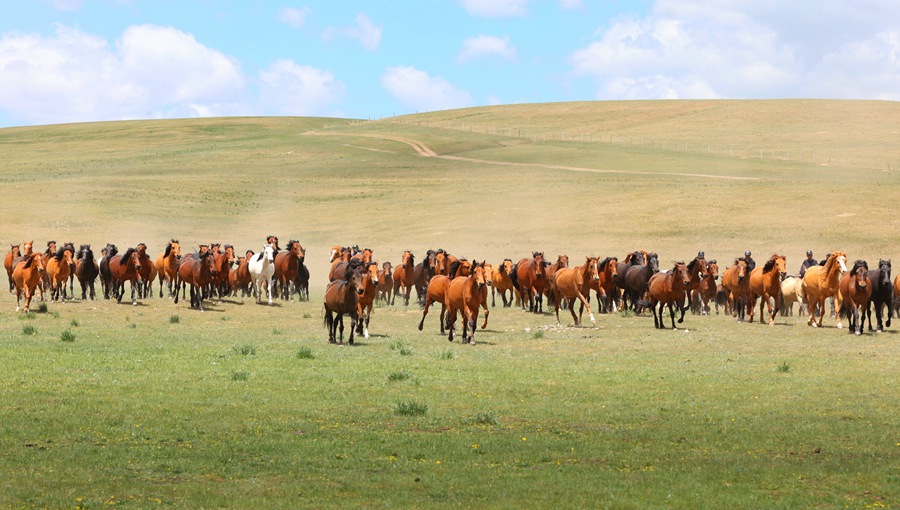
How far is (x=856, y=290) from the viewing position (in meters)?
29.2

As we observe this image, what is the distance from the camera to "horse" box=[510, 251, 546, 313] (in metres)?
36.1

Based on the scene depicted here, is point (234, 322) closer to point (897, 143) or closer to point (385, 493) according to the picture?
point (385, 493)

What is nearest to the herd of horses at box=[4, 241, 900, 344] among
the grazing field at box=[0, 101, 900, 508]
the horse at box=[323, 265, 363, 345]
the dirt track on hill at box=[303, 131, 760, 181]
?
the horse at box=[323, 265, 363, 345]

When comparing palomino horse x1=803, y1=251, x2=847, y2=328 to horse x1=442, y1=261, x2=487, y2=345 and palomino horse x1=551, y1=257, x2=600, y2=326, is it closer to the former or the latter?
palomino horse x1=551, y1=257, x2=600, y2=326

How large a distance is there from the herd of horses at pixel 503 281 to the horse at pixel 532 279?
4 cm

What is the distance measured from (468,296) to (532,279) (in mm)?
10509

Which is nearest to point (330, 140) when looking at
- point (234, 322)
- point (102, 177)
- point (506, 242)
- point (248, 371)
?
point (102, 177)

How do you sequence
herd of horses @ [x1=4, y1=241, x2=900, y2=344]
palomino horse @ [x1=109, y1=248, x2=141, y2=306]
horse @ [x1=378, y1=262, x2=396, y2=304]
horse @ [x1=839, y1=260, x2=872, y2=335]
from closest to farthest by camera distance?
herd of horses @ [x1=4, y1=241, x2=900, y2=344] < horse @ [x1=839, y1=260, x2=872, y2=335] < palomino horse @ [x1=109, y1=248, x2=141, y2=306] < horse @ [x1=378, y1=262, x2=396, y2=304]

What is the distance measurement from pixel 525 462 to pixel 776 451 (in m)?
3.22

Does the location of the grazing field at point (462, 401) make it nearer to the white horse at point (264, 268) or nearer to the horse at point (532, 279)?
the horse at point (532, 279)

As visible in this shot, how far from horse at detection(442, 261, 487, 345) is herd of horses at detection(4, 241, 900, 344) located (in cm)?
3

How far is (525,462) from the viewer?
508 inches

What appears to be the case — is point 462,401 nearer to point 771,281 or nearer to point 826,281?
point 826,281

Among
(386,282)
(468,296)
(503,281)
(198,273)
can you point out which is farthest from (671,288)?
(198,273)
